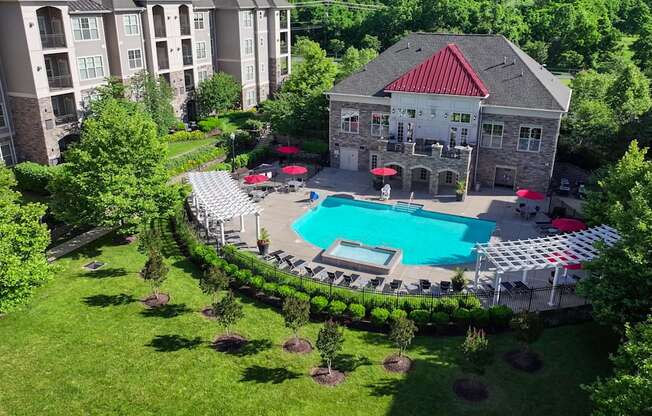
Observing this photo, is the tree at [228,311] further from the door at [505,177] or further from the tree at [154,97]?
the tree at [154,97]

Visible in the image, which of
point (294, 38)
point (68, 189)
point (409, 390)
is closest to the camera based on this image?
point (409, 390)

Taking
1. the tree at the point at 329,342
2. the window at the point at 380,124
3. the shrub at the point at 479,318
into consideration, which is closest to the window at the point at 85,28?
the window at the point at 380,124

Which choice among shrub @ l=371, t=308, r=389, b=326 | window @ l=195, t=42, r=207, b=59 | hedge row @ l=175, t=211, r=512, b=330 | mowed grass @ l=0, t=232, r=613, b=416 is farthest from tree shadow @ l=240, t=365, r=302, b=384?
window @ l=195, t=42, r=207, b=59

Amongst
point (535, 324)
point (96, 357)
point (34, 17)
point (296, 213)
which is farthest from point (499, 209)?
point (34, 17)

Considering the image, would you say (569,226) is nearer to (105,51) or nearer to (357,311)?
(357,311)

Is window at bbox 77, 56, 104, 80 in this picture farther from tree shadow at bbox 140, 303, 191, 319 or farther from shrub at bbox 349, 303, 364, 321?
shrub at bbox 349, 303, 364, 321

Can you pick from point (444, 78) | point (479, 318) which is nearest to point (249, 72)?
point (444, 78)

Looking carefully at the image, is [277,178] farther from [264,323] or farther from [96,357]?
[96,357]
